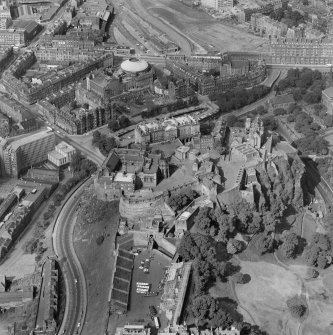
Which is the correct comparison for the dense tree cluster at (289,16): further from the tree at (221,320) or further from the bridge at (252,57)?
the tree at (221,320)

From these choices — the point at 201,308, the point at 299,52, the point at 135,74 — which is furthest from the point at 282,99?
the point at 201,308

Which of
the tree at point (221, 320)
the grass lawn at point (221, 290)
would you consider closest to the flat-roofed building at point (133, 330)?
the tree at point (221, 320)

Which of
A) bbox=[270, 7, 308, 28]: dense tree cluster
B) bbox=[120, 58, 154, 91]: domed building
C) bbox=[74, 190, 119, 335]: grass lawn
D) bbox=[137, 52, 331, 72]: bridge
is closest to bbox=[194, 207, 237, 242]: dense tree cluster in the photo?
bbox=[74, 190, 119, 335]: grass lawn

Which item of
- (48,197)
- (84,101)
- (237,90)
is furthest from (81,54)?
(48,197)

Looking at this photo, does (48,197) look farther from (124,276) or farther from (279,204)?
(279,204)

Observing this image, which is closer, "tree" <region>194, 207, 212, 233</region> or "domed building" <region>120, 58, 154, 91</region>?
"tree" <region>194, 207, 212, 233</region>

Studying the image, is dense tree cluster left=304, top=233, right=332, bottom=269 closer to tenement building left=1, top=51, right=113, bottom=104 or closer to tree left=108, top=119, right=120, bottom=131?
tree left=108, top=119, right=120, bottom=131

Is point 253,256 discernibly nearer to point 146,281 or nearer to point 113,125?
point 146,281
